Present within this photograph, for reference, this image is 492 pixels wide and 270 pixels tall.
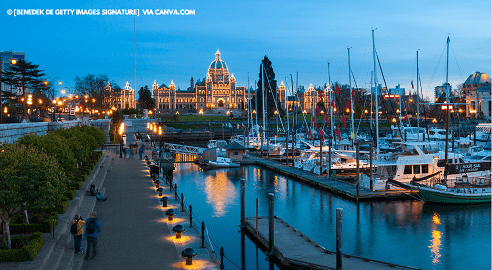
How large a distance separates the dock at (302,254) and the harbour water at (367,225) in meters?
1.15

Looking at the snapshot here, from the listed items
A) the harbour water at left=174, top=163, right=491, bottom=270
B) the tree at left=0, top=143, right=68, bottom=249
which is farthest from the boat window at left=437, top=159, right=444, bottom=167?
the tree at left=0, top=143, right=68, bottom=249

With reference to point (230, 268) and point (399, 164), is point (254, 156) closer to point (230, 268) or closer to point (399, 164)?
point (399, 164)

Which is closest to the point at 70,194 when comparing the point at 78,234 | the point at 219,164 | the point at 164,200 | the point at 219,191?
the point at 164,200

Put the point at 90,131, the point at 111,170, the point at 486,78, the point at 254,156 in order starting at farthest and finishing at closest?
the point at 486,78, the point at 254,156, the point at 90,131, the point at 111,170

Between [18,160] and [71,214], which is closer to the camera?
[18,160]

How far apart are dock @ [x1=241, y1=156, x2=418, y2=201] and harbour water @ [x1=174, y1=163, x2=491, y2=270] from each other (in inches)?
23.3

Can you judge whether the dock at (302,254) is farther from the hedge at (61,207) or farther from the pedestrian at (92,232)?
the hedge at (61,207)

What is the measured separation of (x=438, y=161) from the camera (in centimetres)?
3491

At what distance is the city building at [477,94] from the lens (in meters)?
120

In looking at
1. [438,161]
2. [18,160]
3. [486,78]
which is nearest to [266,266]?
[18,160]

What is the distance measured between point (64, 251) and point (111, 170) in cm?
2542

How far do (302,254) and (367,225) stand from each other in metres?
9.56

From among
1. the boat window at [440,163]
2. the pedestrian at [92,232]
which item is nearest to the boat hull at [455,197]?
the boat window at [440,163]

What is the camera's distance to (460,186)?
Result: 31578mm
